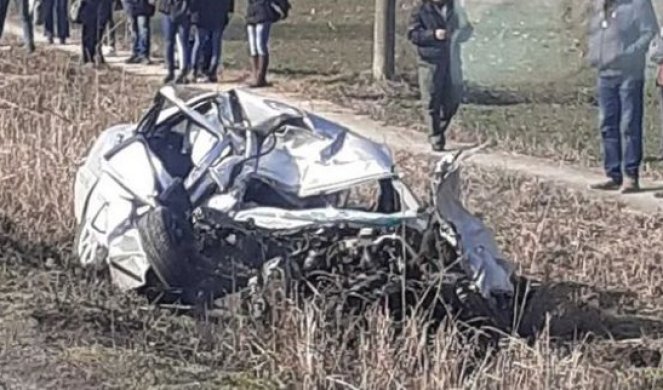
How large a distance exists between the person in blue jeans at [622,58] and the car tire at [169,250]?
507cm

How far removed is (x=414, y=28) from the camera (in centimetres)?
1504

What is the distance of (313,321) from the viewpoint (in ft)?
25.1

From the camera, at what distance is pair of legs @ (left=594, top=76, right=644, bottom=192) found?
13312 mm

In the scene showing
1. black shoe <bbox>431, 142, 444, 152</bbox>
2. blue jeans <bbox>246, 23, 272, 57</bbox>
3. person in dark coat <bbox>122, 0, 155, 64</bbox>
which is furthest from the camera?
person in dark coat <bbox>122, 0, 155, 64</bbox>

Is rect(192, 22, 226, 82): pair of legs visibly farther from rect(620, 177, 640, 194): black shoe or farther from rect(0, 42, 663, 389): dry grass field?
rect(620, 177, 640, 194): black shoe

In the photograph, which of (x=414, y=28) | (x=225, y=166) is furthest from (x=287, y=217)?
(x=414, y=28)

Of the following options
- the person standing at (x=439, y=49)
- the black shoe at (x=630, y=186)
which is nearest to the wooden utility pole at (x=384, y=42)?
the person standing at (x=439, y=49)

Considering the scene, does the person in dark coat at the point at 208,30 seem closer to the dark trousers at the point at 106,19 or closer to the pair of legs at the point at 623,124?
the dark trousers at the point at 106,19

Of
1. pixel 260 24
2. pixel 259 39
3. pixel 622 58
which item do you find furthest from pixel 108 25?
pixel 622 58

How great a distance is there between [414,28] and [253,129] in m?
5.52

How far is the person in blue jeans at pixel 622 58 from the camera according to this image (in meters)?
13.2

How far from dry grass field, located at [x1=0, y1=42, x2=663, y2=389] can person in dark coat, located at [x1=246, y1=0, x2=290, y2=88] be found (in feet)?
17.8

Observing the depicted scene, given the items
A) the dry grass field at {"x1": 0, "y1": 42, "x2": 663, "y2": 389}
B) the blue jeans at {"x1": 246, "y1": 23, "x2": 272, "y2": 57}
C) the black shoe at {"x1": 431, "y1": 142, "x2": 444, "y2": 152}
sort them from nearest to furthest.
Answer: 1. the dry grass field at {"x1": 0, "y1": 42, "x2": 663, "y2": 389}
2. the black shoe at {"x1": 431, "y1": 142, "x2": 444, "y2": 152}
3. the blue jeans at {"x1": 246, "y1": 23, "x2": 272, "y2": 57}

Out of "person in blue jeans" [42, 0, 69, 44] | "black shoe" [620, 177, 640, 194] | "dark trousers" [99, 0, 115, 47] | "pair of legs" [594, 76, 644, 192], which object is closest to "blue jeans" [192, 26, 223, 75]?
"dark trousers" [99, 0, 115, 47]
